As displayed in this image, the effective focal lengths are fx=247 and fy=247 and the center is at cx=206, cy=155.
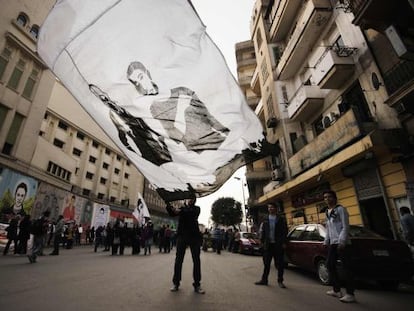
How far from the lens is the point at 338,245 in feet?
13.9

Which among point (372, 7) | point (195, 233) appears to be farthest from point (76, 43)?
point (372, 7)

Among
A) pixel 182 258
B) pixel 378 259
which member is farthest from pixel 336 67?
pixel 182 258

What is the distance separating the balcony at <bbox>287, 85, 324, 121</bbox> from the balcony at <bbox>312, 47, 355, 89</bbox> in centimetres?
148

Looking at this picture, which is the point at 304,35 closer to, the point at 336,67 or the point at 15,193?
the point at 336,67

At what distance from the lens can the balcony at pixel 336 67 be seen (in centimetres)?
1073

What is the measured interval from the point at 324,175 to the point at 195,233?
943 cm

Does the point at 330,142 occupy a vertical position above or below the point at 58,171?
below

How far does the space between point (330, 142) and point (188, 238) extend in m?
9.21

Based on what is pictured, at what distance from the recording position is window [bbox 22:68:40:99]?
19383 mm

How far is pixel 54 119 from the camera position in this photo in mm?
32906

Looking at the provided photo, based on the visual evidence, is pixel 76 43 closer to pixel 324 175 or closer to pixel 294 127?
pixel 324 175

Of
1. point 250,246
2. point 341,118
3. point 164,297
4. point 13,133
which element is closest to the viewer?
point 164,297

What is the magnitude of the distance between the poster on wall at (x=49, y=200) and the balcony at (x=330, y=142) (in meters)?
17.6

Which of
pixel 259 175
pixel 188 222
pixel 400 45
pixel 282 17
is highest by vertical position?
pixel 282 17
